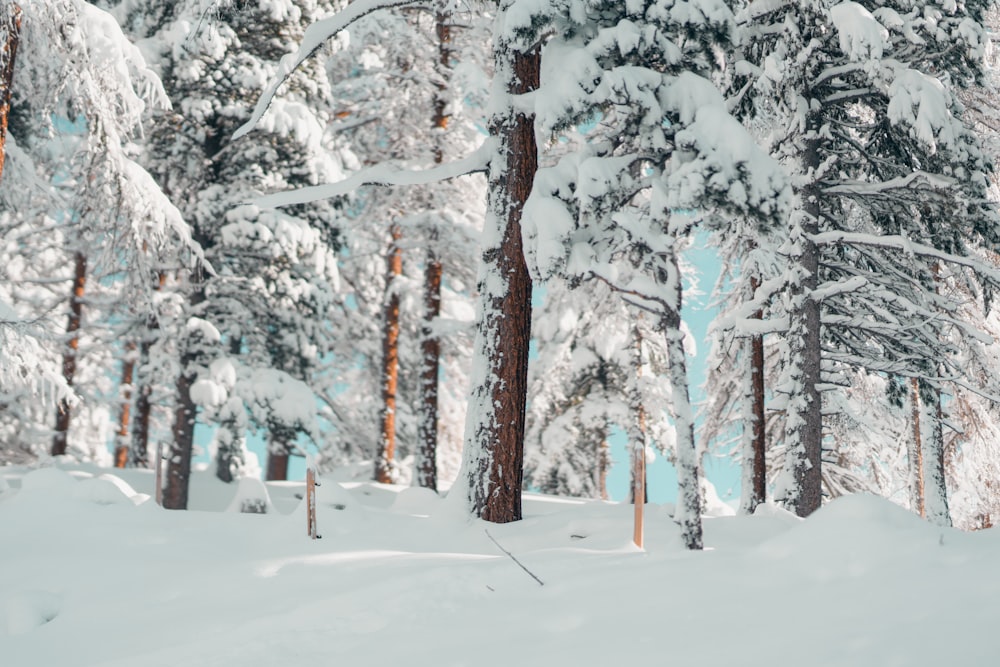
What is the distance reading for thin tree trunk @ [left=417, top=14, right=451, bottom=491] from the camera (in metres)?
15.5

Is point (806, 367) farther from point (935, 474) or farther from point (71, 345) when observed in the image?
point (71, 345)

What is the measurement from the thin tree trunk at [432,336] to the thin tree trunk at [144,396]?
5.11m

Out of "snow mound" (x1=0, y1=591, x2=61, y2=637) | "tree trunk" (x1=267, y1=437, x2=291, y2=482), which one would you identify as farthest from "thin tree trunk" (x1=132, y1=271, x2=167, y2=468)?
"snow mound" (x1=0, y1=591, x2=61, y2=637)

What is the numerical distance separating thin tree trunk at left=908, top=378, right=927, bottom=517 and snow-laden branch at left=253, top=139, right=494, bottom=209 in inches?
364

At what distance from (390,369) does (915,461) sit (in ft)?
35.0

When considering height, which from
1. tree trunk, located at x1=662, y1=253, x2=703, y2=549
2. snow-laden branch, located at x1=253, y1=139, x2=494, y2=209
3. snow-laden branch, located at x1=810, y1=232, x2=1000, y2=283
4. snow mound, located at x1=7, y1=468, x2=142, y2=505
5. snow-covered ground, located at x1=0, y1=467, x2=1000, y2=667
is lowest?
snow-covered ground, located at x1=0, y1=467, x2=1000, y2=667

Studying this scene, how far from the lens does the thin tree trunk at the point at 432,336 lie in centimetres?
1552

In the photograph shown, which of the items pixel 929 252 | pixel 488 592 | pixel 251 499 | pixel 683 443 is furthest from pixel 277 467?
pixel 488 592

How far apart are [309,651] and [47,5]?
777cm

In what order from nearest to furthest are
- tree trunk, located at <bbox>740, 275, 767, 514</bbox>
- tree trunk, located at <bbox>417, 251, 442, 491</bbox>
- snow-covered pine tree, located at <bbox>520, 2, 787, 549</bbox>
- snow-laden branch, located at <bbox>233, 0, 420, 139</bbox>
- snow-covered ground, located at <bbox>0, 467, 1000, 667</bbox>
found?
snow-covered ground, located at <bbox>0, 467, 1000, 667</bbox> → snow-covered pine tree, located at <bbox>520, 2, 787, 549</bbox> → snow-laden branch, located at <bbox>233, 0, 420, 139</bbox> → tree trunk, located at <bbox>740, 275, 767, 514</bbox> → tree trunk, located at <bbox>417, 251, 442, 491</bbox>

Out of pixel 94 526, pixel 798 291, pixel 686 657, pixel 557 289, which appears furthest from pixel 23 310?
pixel 686 657

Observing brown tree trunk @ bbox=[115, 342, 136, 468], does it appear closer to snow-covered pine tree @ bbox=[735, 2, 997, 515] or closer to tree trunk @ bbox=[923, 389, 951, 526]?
snow-covered pine tree @ bbox=[735, 2, 997, 515]

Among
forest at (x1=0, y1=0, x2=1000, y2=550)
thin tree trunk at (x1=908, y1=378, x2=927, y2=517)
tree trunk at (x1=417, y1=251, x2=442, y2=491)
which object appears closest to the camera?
forest at (x1=0, y1=0, x2=1000, y2=550)

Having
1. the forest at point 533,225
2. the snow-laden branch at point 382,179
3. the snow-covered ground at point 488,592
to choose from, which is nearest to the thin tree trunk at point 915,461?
the forest at point 533,225
